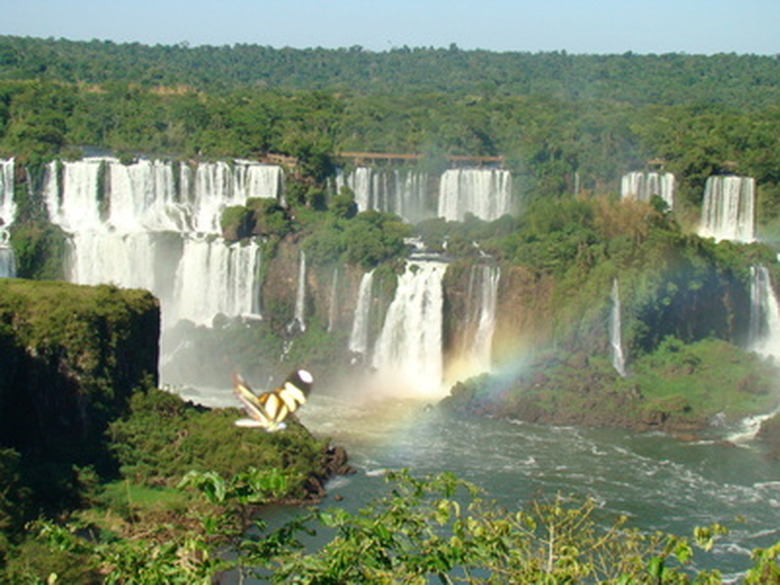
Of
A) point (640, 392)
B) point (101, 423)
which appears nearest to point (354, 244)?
point (640, 392)

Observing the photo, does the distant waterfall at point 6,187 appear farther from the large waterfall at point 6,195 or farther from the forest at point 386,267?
the forest at point 386,267

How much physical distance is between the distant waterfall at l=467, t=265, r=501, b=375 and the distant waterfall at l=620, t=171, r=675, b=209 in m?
11.0

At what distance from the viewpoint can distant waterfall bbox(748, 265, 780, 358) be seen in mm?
36188

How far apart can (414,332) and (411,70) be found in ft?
249

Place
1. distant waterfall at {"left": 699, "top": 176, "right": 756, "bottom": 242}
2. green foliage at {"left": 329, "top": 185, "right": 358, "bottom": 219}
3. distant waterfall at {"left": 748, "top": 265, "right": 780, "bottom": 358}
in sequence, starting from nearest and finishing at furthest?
distant waterfall at {"left": 748, "top": 265, "right": 780, "bottom": 358} → green foliage at {"left": 329, "top": 185, "right": 358, "bottom": 219} → distant waterfall at {"left": 699, "top": 176, "right": 756, "bottom": 242}

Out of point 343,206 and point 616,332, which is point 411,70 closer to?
point 343,206

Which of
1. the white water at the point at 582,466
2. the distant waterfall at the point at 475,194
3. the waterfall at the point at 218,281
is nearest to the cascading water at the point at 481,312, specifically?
the white water at the point at 582,466

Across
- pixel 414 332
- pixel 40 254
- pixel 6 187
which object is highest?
pixel 6 187

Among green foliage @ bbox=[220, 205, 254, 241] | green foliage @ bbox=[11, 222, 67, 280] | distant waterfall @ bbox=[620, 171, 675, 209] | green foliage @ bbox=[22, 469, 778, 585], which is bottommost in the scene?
green foliage @ bbox=[22, 469, 778, 585]

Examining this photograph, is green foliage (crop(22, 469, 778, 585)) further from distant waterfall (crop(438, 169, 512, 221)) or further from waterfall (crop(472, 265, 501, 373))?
distant waterfall (crop(438, 169, 512, 221))

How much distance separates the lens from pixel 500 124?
5459 cm

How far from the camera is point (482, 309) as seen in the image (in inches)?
1369

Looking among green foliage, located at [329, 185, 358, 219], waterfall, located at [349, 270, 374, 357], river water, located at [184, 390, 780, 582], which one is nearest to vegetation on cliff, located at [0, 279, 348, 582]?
river water, located at [184, 390, 780, 582]

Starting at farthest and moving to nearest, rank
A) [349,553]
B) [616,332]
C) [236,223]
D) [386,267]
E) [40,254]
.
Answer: [236,223] → [40,254] → [386,267] → [616,332] → [349,553]
